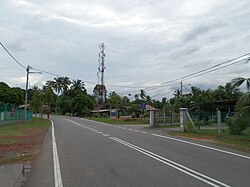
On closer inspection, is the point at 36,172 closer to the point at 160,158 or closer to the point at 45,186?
the point at 45,186

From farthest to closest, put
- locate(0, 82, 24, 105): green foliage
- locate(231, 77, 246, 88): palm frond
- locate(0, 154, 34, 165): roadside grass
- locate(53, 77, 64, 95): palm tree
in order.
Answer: locate(53, 77, 64, 95): palm tree < locate(0, 82, 24, 105): green foliage < locate(231, 77, 246, 88): palm frond < locate(0, 154, 34, 165): roadside grass

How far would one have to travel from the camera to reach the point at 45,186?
834cm

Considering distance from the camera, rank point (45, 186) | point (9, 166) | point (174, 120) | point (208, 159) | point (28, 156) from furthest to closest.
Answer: point (174, 120), point (28, 156), point (208, 159), point (9, 166), point (45, 186)

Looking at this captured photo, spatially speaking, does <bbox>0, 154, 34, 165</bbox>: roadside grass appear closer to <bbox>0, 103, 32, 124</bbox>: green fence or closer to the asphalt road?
the asphalt road

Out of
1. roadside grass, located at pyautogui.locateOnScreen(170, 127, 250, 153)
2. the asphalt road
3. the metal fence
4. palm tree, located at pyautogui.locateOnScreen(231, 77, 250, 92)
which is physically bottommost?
the asphalt road

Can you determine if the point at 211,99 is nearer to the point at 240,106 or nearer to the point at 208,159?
the point at 240,106

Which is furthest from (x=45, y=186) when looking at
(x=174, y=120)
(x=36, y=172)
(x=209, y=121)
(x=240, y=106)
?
(x=174, y=120)

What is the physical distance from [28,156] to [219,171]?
789 cm

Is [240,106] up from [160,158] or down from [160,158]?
up

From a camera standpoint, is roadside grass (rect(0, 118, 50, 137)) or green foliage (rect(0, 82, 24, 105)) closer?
roadside grass (rect(0, 118, 50, 137))

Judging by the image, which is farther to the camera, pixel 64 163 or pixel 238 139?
pixel 238 139

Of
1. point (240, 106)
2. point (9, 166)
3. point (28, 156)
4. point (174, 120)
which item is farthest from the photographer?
point (174, 120)

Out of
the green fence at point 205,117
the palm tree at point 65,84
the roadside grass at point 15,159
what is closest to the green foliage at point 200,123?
the green fence at point 205,117

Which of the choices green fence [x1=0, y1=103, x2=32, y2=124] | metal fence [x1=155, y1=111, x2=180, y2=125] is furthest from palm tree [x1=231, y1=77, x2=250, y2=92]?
green fence [x1=0, y1=103, x2=32, y2=124]
